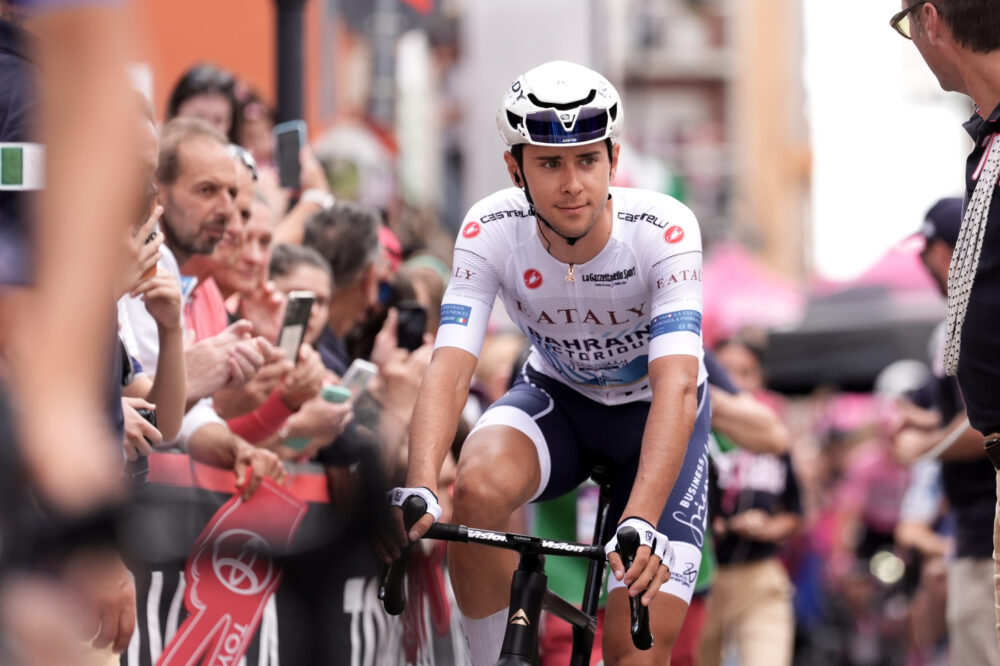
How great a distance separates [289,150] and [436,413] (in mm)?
2922

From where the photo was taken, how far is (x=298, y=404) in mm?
5812

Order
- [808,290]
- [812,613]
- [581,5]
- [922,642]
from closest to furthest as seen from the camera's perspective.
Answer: [922,642], [581,5], [812,613], [808,290]

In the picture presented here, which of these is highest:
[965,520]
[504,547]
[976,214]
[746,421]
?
[976,214]

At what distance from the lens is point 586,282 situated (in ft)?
16.0

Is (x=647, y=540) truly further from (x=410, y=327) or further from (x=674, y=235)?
(x=410, y=327)

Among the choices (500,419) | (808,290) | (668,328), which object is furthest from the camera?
(808,290)

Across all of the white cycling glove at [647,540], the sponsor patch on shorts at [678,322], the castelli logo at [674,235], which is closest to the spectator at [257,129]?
the castelli logo at [674,235]

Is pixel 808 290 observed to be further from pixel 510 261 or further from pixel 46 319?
pixel 46 319

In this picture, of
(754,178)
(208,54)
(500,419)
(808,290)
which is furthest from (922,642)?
(754,178)

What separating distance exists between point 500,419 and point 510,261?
51 cm

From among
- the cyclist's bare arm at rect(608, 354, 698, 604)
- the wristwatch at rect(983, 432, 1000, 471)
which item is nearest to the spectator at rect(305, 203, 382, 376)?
the cyclist's bare arm at rect(608, 354, 698, 604)

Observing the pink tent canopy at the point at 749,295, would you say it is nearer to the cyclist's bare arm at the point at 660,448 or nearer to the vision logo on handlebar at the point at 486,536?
the cyclist's bare arm at the point at 660,448

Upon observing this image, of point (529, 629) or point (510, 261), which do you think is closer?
point (529, 629)

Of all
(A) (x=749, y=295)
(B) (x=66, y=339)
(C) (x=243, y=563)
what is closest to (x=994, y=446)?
(C) (x=243, y=563)
